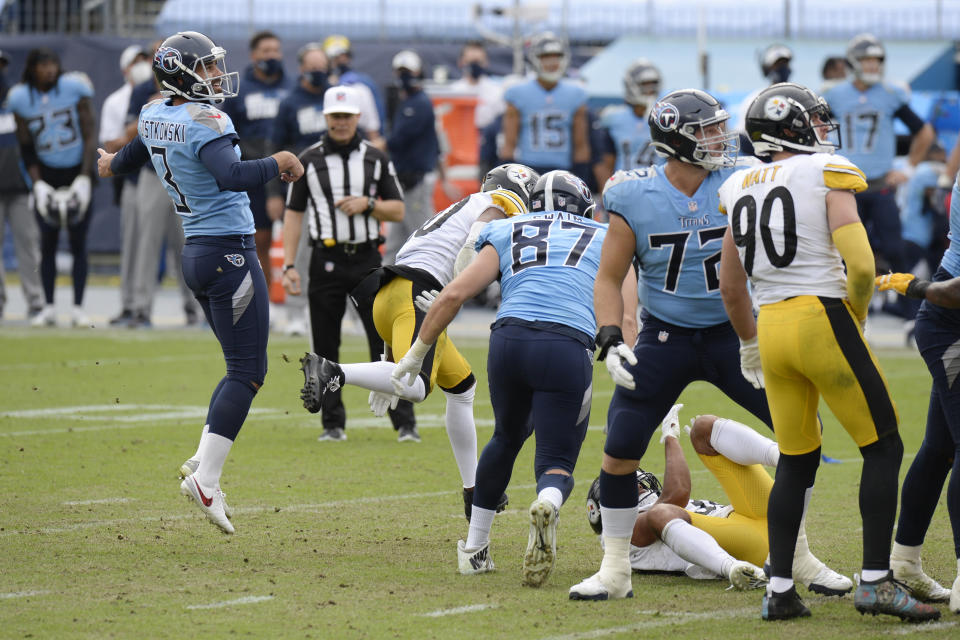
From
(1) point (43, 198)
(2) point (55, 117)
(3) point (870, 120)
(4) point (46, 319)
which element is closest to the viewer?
(3) point (870, 120)

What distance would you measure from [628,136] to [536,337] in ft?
26.0

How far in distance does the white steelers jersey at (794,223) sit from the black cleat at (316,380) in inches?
81.9

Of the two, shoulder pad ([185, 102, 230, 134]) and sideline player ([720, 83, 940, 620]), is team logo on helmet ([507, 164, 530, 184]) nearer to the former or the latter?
shoulder pad ([185, 102, 230, 134])

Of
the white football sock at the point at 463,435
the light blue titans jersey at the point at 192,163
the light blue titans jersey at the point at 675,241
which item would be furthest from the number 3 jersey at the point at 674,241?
the light blue titans jersey at the point at 192,163

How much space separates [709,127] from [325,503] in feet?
8.86

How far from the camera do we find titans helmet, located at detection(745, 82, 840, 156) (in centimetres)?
484

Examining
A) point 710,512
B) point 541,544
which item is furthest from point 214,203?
point 710,512

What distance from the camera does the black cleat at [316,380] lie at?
20.1 ft

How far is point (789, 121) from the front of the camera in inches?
191

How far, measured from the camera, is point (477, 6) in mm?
21047

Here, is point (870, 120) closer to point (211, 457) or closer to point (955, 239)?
point (955, 239)

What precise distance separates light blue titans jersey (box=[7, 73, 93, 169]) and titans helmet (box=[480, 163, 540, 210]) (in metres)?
8.30

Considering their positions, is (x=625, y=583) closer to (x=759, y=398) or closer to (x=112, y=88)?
(x=759, y=398)

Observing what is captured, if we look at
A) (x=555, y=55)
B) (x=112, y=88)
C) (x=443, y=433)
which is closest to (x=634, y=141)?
(x=555, y=55)
